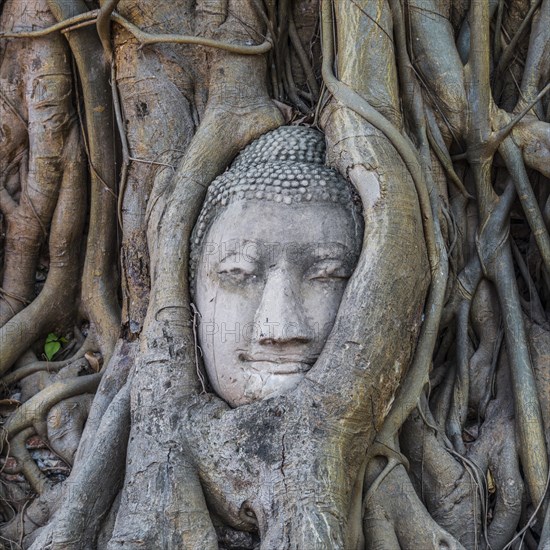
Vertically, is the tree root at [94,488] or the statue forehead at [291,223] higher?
the statue forehead at [291,223]

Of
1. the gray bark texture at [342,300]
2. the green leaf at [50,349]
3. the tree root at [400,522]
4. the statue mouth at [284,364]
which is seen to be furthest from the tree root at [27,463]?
the tree root at [400,522]

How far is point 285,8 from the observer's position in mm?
3713

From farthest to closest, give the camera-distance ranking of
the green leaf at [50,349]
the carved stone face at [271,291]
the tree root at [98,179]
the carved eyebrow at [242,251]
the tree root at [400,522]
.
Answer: the green leaf at [50,349], the tree root at [98,179], the carved eyebrow at [242,251], the carved stone face at [271,291], the tree root at [400,522]

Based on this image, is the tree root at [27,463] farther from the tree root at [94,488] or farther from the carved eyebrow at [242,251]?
the carved eyebrow at [242,251]

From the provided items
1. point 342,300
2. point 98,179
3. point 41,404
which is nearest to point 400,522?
point 342,300

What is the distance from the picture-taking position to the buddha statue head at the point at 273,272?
2.92m

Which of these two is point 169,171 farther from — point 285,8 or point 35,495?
point 35,495

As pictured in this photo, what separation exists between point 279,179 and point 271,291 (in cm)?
43

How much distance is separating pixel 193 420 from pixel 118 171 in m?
1.42

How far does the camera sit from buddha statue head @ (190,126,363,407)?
2.92 metres

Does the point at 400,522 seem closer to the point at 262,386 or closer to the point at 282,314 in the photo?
the point at 262,386

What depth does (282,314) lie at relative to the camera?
113 inches

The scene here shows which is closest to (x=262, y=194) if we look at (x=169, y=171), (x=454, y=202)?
(x=169, y=171)

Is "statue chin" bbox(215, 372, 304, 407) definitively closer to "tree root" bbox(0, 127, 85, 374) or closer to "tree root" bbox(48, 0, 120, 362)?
"tree root" bbox(48, 0, 120, 362)
